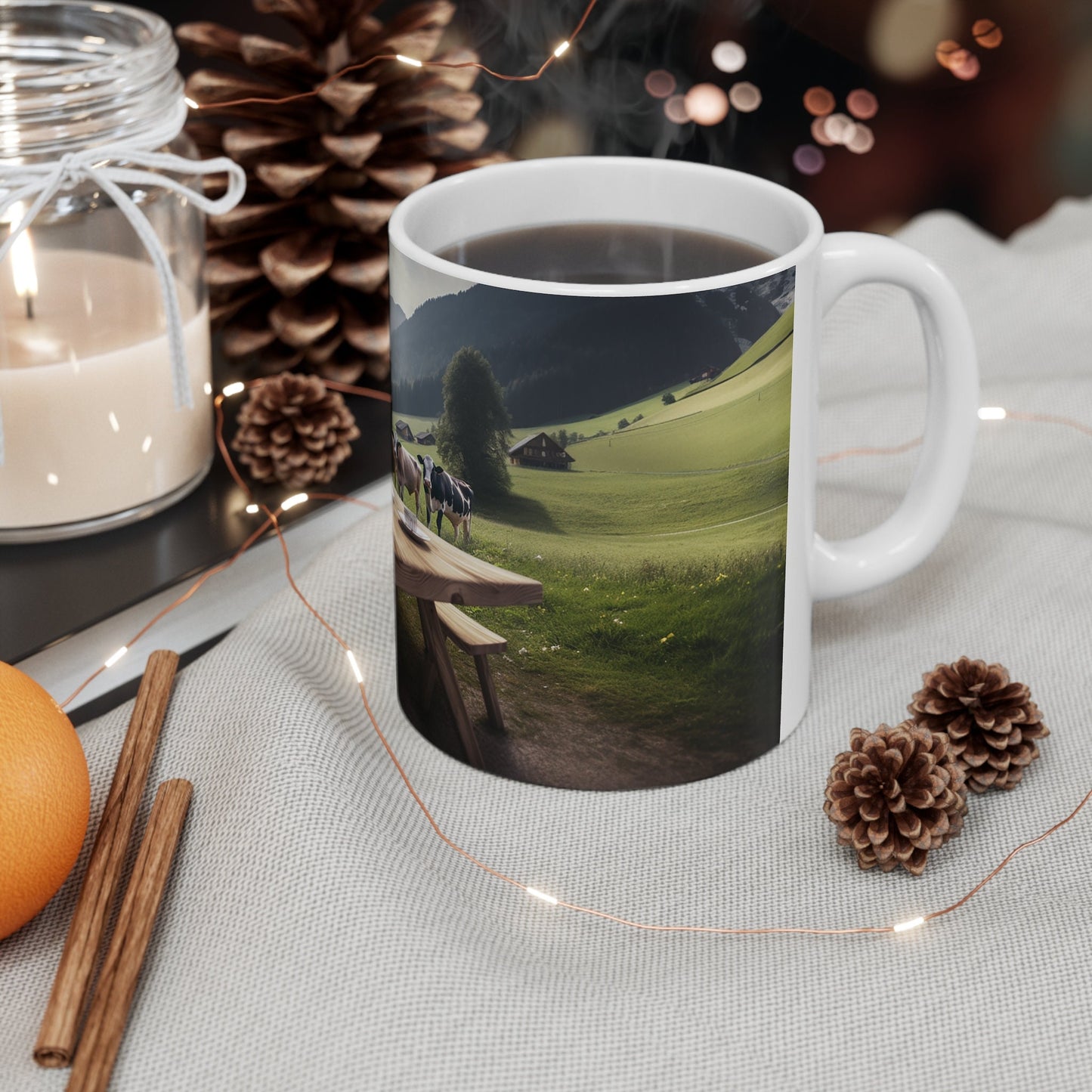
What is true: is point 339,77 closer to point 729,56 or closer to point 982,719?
point 729,56

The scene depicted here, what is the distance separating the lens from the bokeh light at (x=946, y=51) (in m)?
1.05

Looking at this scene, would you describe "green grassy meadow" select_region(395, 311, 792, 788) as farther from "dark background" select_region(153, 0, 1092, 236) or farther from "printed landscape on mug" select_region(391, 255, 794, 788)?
"dark background" select_region(153, 0, 1092, 236)

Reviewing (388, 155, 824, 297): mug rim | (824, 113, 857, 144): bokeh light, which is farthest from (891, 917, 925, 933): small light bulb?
(824, 113, 857, 144): bokeh light

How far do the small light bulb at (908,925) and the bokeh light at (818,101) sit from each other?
75 cm

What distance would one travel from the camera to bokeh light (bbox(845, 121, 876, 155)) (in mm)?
1052

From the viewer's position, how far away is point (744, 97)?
99cm

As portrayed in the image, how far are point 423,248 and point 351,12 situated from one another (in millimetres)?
340

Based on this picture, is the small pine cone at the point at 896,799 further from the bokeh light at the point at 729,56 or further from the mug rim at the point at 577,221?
the bokeh light at the point at 729,56

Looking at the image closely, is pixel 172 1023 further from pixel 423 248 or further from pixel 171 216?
pixel 171 216

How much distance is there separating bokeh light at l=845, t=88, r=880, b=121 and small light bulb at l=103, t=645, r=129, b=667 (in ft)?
2.37

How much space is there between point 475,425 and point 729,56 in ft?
2.06

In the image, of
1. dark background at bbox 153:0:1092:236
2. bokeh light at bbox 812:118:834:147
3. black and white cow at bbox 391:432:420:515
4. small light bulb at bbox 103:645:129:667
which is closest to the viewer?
black and white cow at bbox 391:432:420:515

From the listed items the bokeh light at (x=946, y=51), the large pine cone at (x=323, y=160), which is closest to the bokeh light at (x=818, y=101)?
the bokeh light at (x=946, y=51)

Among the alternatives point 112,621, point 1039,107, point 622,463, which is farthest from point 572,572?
point 1039,107
